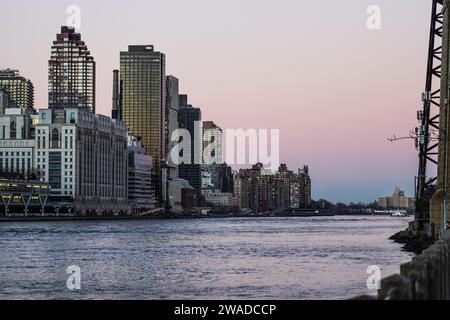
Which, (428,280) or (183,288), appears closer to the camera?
(428,280)

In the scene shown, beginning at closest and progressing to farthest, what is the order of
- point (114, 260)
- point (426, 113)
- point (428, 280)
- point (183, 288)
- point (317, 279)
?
point (428, 280) < point (183, 288) < point (317, 279) < point (114, 260) < point (426, 113)

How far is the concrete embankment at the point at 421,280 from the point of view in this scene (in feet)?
33.3

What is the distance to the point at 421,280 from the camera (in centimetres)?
1138

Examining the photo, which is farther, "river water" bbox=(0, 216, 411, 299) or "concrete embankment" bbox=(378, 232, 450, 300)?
"river water" bbox=(0, 216, 411, 299)

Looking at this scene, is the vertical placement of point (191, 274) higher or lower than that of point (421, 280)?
lower

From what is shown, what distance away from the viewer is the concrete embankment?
399 inches

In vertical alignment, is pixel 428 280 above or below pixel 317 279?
above

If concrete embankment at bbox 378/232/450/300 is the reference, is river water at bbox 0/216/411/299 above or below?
below

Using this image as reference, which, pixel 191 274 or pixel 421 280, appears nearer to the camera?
pixel 421 280
